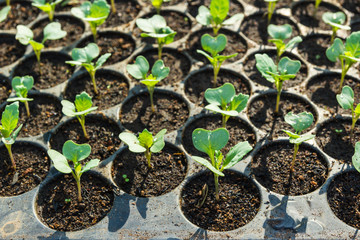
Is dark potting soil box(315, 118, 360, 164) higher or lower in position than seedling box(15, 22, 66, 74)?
lower

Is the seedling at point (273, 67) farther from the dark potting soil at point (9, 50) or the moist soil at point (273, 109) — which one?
the dark potting soil at point (9, 50)

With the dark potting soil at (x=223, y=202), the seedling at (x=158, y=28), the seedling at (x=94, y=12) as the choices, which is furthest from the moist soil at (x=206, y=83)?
the seedling at (x=94, y=12)

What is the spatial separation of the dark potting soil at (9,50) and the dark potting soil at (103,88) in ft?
1.30

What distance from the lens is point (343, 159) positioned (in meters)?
1.82

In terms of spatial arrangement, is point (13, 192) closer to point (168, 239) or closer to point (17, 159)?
point (17, 159)

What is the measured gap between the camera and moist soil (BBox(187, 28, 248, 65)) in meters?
2.28

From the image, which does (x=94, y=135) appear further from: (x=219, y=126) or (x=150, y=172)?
(x=219, y=126)

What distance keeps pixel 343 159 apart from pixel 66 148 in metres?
1.11

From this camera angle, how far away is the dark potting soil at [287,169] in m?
1.73

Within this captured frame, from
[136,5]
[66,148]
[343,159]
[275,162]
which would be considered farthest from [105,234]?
[136,5]

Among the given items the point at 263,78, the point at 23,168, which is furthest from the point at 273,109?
the point at 23,168

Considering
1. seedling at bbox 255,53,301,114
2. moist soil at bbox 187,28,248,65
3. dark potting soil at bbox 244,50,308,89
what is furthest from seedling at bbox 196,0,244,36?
seedling at bbox 255,53,301,114

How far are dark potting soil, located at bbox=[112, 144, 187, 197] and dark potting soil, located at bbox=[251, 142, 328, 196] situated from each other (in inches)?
12.3

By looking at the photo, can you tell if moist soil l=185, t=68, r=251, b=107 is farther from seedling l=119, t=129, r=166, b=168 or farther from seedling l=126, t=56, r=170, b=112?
seedling l=119, t=129, r=166, b=168
